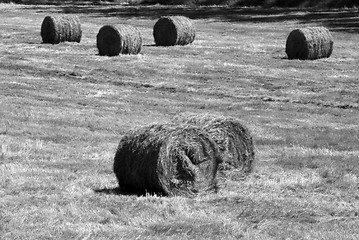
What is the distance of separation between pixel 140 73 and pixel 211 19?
2562cm

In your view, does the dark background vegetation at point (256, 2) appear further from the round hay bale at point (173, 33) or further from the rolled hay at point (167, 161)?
the rolled hay at point (167, 161)

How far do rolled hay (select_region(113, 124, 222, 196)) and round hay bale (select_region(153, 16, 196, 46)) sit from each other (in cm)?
2705

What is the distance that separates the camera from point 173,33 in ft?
132

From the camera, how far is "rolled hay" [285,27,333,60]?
115ft

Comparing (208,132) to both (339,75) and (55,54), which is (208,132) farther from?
(55,54)

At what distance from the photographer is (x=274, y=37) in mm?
44625

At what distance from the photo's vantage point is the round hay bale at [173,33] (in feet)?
131

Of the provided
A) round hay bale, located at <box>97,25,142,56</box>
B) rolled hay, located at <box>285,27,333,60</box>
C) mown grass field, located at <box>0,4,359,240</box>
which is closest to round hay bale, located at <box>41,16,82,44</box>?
mown grass field, located at <box>0,4,359,240</box>

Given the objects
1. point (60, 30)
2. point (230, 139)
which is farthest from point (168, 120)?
point (60, 30)

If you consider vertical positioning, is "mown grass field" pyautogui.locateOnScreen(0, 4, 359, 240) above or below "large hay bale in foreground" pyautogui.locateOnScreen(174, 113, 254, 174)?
below

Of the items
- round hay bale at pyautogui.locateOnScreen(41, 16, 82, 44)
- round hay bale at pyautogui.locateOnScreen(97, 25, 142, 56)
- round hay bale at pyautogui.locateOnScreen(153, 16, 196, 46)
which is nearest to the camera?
round hay bale at pyautogui.locateOnScreen(97, 25, 142, 56)

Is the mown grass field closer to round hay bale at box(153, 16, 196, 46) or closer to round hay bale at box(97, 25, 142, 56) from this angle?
round hay bale at box(97, 25, 142, 56)

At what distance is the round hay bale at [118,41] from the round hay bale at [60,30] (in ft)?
15.2

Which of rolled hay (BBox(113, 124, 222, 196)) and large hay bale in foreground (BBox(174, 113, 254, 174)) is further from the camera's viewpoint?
large hay bale in foreground (BBox(174, 113, 254, 174))
